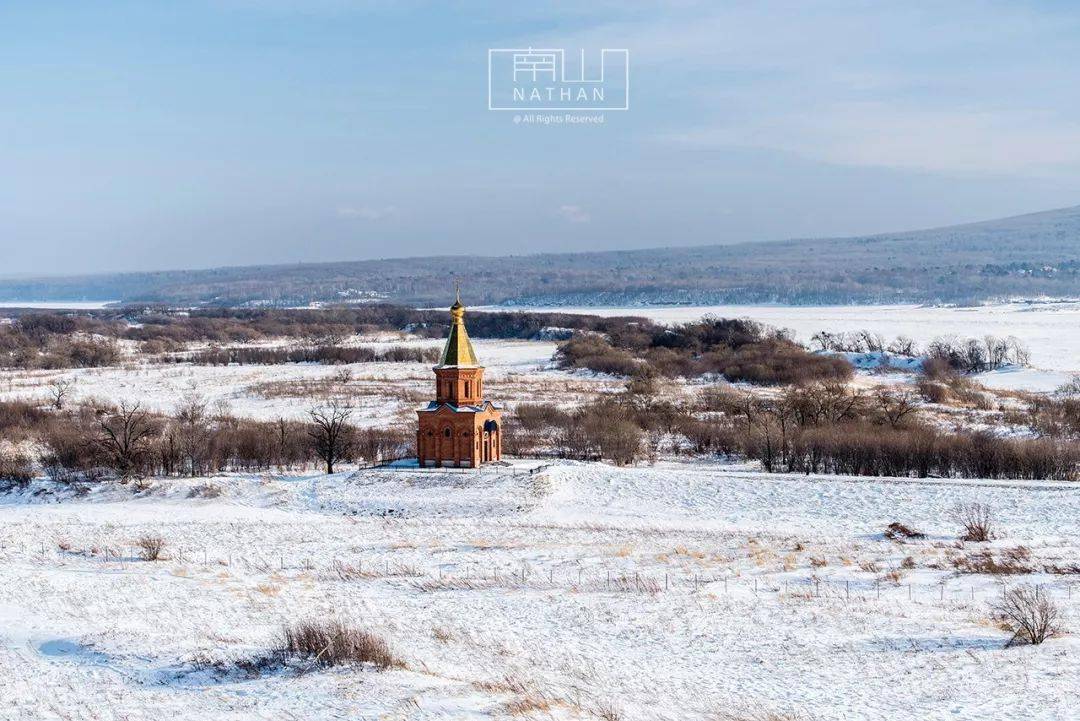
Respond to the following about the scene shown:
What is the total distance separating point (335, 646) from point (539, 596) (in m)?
4.56

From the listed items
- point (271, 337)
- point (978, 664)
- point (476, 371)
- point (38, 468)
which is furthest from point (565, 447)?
A: point (271, 337)

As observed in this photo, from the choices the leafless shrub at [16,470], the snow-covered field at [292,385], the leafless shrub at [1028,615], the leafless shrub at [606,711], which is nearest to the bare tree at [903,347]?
the snow-covered field at [292,385]

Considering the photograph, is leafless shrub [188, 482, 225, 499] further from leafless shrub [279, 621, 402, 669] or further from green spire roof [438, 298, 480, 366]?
leafless shrub [279, 621, 402, 669]

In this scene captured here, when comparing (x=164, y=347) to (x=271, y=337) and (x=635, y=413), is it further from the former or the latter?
(x=635, y=413)

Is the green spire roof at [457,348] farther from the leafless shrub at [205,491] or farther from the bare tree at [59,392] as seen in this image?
the bare tree at [59,392]

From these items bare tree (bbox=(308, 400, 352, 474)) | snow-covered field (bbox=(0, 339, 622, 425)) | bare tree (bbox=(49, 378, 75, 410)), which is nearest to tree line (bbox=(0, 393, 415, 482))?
bare tree (bbox=(308, 400, 352, 474))

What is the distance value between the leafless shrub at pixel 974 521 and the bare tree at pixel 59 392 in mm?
38815

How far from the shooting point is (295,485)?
27469 millimetres

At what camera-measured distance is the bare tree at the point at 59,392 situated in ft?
154

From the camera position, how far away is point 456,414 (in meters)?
26.8

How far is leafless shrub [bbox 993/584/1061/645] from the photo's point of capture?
1428cm

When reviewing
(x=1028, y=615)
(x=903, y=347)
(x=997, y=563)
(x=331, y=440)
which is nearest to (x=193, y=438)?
(x=331, y=440)

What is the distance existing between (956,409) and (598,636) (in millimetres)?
33711

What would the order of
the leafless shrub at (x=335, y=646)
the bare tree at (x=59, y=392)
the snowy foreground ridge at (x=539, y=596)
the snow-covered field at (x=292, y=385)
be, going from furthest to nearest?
the snow-covered field at (x=292, y=385), the bare tree at (x=59, y=392), the leafless shrub at (x=335, y=646), the snowy foreground ridge at (x=539, y=596)
